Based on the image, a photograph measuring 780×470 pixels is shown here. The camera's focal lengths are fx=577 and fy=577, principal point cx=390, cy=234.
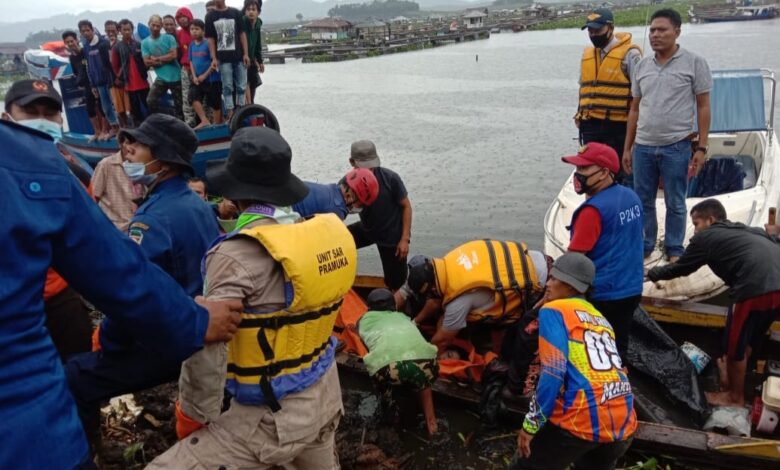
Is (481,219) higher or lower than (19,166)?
lower

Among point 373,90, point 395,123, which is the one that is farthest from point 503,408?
point 373,90

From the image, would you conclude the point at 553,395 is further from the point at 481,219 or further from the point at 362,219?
the point at 481,219

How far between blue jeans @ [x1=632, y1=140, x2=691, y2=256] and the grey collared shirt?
12cm

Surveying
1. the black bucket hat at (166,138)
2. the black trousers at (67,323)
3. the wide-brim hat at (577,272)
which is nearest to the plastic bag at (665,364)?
the wide-brim hat at (577,272)

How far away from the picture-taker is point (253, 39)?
30.0 ft

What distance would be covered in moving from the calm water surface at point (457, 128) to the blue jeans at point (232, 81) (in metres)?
3.41

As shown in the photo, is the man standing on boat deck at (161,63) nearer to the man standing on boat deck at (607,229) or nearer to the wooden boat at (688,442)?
the wooden boat at (688,442)

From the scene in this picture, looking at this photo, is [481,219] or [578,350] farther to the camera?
[481,219]

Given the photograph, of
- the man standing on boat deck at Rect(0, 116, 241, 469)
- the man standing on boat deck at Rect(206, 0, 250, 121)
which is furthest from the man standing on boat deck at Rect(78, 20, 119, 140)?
the man standing on boat deck at Rect(0, 116, 241, 469)

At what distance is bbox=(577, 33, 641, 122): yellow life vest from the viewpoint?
238 inches

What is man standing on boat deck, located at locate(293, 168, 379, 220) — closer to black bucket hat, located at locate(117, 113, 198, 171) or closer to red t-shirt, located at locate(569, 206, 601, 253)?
black bucket hat, located at locate(117, 113, 198, 171)

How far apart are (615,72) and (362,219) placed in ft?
10.1

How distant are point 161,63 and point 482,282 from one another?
7.52m

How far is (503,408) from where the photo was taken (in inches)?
163
